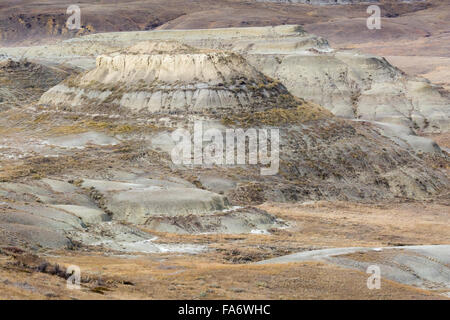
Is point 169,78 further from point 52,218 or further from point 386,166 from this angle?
point 52,218

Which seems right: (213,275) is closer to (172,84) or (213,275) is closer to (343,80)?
(172,84)

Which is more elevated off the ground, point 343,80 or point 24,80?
point 24,80

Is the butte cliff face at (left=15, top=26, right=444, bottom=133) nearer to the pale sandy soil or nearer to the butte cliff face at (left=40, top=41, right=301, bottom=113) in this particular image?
the butte cliff face at (left=40, top=41, right=301, bottom=113)

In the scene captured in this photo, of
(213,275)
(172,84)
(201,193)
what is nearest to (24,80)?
(172,84)

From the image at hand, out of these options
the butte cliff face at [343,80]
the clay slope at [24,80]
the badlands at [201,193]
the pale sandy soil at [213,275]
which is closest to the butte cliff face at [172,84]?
the badlands at [201,193]

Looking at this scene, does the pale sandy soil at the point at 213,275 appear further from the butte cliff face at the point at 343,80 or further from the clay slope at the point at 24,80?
the butte cliff face at the point at 343,80

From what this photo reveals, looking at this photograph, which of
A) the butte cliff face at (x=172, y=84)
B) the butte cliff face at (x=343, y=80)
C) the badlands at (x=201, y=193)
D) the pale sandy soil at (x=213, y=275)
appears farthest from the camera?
the butte cliff face at (x=343, y=80)
